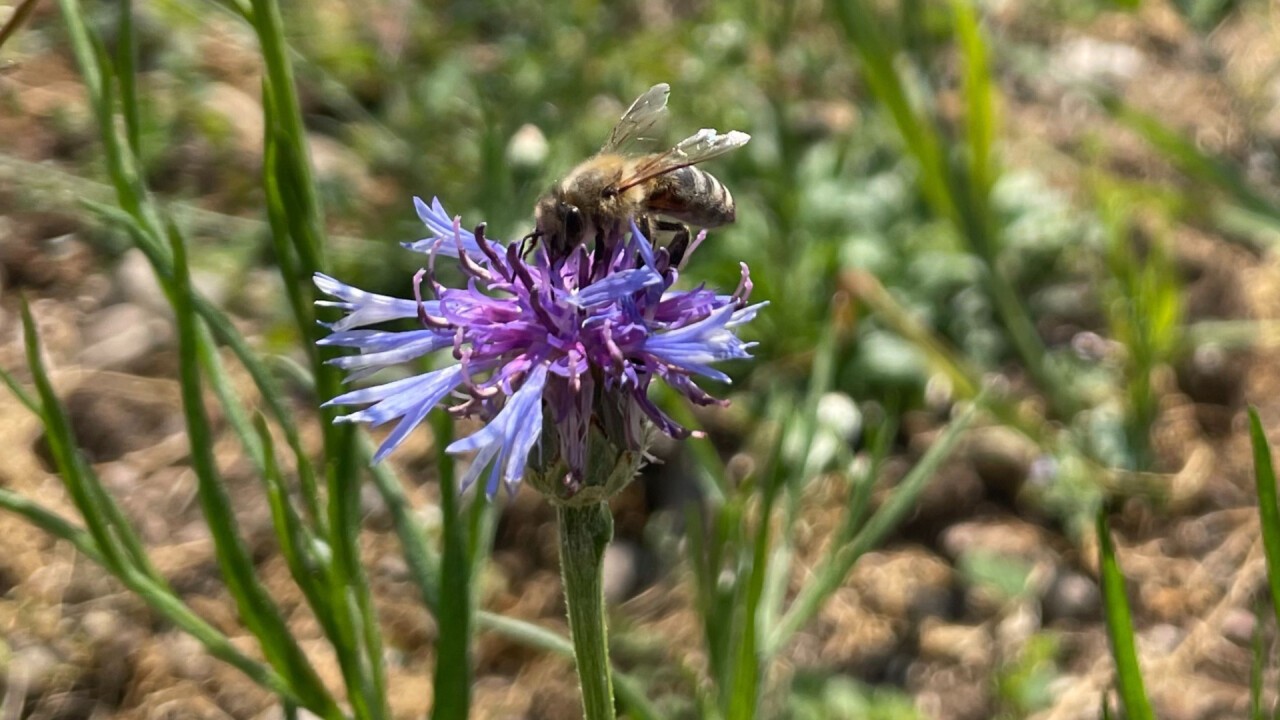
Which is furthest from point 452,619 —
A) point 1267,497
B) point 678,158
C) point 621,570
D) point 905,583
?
point 905,583

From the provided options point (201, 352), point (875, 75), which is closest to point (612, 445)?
point (201, 352)

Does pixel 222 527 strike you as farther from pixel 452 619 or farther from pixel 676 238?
pixel 676 238

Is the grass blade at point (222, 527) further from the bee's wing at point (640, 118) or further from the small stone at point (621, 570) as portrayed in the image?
the small stone at point (621, 570)

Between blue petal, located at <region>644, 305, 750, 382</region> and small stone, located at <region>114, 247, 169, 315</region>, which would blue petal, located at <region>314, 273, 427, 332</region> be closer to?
blue petal, located at <region>644, 305, 750, 382</region>

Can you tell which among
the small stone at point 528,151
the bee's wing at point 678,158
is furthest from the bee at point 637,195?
the small stone at point 528,151

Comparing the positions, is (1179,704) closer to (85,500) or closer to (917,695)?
(917,695)

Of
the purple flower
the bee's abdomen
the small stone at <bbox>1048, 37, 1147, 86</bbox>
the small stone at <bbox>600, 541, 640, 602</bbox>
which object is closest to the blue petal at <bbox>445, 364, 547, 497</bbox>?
the purple flower

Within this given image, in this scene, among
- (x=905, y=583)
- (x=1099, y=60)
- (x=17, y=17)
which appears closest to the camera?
(x=17, y=17)
